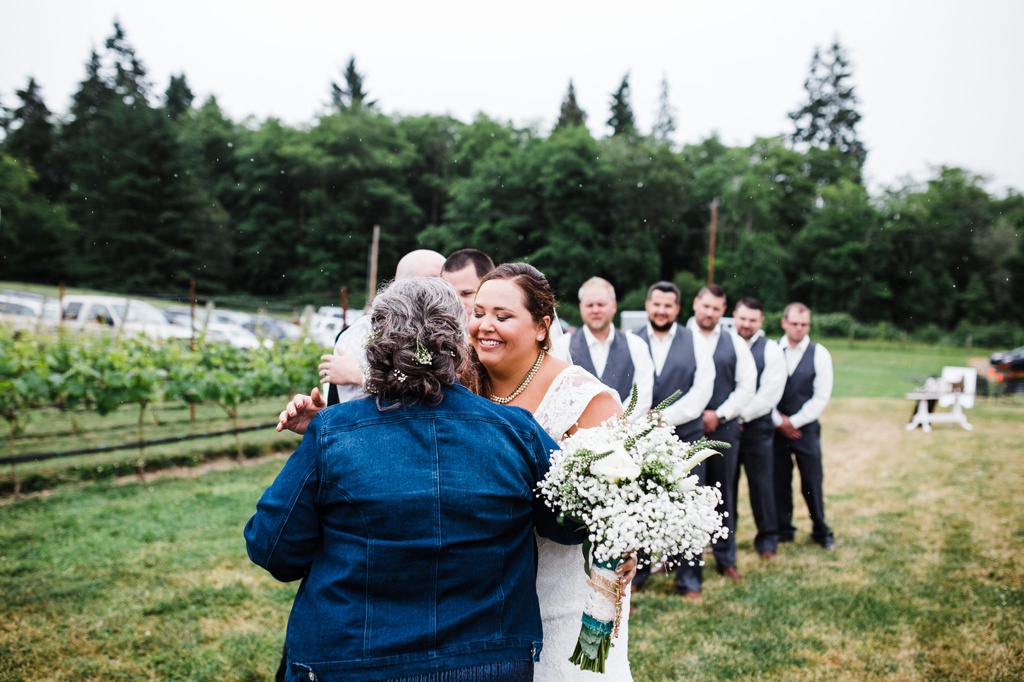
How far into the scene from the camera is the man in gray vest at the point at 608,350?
520 centimetres

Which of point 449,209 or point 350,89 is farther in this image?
point 350,89

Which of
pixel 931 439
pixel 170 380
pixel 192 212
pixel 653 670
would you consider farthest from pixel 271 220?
pixel 653 670

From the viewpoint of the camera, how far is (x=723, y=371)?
5.77 m

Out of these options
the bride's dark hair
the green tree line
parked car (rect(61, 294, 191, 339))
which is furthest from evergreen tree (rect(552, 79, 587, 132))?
the bride's dark hair

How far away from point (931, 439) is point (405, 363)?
44.9 feet

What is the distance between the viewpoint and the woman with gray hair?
173 centimetres

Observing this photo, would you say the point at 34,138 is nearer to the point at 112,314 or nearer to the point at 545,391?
the point at 112,314

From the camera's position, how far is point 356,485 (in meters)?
1.72

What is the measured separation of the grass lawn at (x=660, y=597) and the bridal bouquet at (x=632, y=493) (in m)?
0.74

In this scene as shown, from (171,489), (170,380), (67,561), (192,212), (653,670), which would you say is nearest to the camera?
(653,670)

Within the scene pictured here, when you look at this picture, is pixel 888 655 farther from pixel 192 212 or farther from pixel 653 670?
pixel 192 212

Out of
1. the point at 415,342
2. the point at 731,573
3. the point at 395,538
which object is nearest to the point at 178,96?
the point at 731,573

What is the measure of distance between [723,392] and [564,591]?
3.78m

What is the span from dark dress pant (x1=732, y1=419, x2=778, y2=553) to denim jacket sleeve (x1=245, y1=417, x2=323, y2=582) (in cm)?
519
